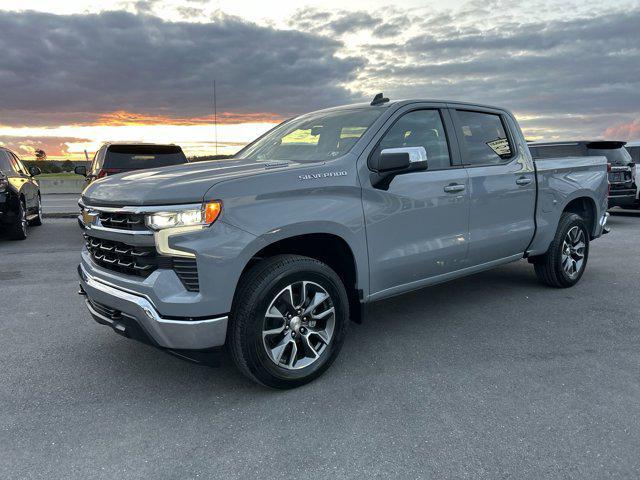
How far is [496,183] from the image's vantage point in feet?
15.3

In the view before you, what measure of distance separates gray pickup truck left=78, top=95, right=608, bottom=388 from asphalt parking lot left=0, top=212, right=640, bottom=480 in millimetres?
400

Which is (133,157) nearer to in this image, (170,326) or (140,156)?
(140,156)

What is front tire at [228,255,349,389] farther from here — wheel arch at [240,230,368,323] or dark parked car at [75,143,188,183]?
dark parked car at [75,143,188,183]

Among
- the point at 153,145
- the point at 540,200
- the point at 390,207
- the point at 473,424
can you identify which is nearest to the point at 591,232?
the point at 540,200

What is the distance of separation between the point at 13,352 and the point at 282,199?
101 inches

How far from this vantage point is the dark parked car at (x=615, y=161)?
11.4 meters

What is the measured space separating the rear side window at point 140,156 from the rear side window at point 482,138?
20.7 feet

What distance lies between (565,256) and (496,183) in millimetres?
1668

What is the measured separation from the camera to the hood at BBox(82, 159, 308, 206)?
2.97 metres

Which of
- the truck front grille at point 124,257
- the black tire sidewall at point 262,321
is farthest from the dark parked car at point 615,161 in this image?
the truck front grille at point 124,257

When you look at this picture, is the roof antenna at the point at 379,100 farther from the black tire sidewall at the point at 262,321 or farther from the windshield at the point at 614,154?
the windshield at the point at 614,154

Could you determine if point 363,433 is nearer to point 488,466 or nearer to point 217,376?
point 488,466

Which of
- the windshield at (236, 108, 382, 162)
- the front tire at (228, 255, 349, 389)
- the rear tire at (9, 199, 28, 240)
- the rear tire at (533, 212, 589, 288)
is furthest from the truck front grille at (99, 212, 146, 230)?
the rear tire at (9, 199, 28, 240)

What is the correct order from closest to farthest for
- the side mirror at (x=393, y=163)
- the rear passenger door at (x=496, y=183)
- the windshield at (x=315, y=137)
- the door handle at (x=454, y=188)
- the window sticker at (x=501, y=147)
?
the side mirror at (x=393, y=163) < the windshield at (x=315, y=137) < the door handle at (x=454, y=188) < the rear passenger door at (x=496, y=183) < the window sticker at (x=501, y=147)
